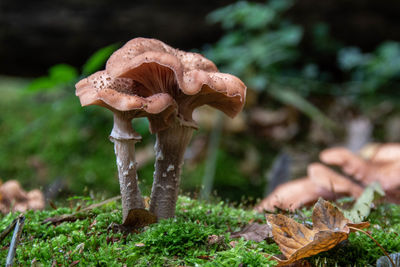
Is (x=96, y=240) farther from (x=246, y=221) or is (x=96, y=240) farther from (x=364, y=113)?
(x=364, y=113)

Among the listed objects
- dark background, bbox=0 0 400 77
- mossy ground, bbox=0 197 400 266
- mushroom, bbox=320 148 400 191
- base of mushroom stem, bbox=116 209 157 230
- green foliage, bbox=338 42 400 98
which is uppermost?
dark background, bbox=0 0 400 77

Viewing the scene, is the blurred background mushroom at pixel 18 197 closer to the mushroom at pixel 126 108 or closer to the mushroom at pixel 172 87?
the mushroom at pixel 126 108

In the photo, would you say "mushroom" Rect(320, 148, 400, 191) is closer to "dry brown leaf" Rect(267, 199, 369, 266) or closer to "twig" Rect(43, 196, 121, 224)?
"dry brown leaf" Rect(267, 199, 369, 266)

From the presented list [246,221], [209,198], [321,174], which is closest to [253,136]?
[321,174]

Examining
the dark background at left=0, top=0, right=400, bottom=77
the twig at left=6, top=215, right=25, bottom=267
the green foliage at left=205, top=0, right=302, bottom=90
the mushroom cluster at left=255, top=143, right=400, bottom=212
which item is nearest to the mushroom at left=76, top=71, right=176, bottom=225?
the twig at left=6, top=215, right=25, bottom=267

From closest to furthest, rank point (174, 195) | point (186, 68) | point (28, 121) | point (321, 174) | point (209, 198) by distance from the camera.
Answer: point (186, 68)
point (174, 195)
point (209, 198)
point (321, 174)
point (28, 121)

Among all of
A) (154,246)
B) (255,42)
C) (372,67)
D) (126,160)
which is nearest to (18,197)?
(126,160)

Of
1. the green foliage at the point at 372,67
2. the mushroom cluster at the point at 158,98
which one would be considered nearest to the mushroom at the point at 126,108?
the mushroom cluster at the point at 158,98
